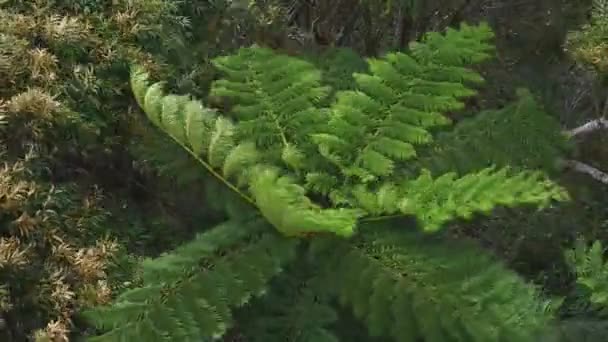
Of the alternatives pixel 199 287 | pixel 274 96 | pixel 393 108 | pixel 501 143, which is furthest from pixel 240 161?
pixel 501 143

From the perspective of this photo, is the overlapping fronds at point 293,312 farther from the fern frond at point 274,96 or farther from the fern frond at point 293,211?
the fern frond at point 274,96

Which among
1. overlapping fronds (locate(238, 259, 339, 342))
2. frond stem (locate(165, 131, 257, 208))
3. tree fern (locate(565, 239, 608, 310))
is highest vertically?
frond stem (locate(165, 131, 257, 208))

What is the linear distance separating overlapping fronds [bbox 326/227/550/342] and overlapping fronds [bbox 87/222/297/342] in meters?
0.23

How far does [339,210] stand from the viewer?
239 cm

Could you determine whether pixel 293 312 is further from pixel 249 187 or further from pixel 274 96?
pixel 274 96

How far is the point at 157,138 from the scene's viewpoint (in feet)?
8.83

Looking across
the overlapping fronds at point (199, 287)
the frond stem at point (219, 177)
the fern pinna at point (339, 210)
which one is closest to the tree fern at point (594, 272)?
the fern pinna at point (339, 210)

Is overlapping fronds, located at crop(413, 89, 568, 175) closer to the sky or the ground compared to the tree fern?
closer to the sky

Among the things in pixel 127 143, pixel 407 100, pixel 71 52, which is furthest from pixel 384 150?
pixel 71 52

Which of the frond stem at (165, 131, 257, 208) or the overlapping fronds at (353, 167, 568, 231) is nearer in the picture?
the overlapping fronds at (353, 167, 568, 231)

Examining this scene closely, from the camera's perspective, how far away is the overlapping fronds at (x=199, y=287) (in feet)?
7.09

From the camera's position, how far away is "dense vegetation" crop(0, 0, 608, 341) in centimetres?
227

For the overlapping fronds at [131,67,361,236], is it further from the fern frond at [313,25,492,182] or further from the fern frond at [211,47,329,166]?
the fern frond at [313,25,492,182]

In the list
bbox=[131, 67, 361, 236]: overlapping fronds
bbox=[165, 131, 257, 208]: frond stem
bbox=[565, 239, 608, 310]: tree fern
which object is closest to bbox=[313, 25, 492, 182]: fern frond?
bbox=[131, 67, 361, 236]: overlapping fronds
